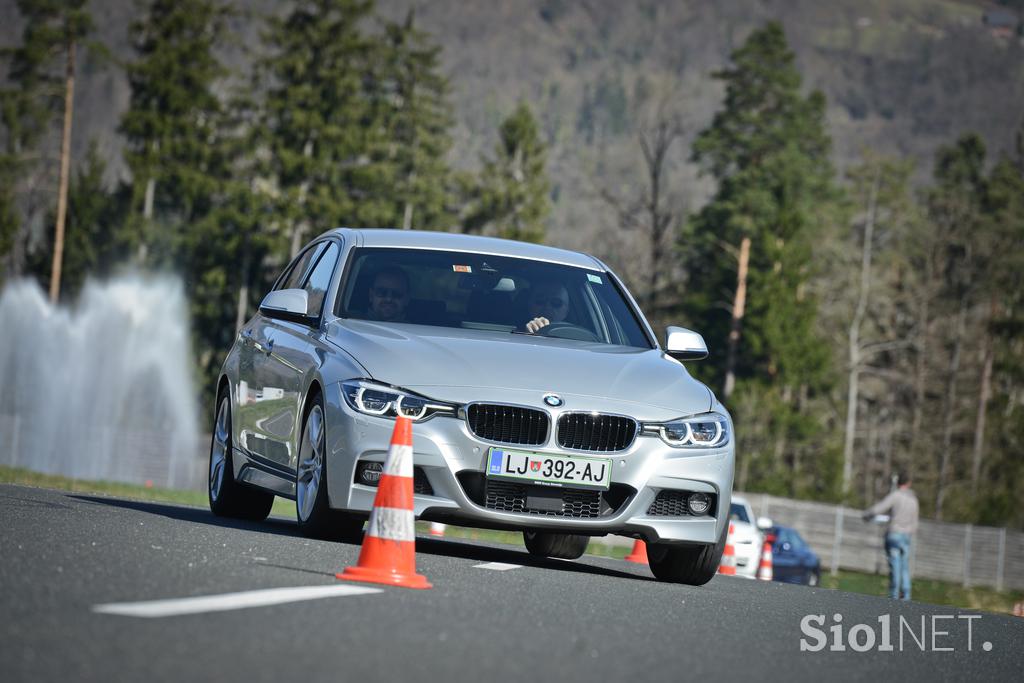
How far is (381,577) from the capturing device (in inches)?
308

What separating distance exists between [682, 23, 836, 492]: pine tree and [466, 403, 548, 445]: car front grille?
2121 inches

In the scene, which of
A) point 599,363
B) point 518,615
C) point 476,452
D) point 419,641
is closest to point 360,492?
point 476,452

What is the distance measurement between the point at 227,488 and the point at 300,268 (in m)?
1.63

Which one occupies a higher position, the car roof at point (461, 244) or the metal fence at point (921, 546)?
the car roof at point (461, 244)

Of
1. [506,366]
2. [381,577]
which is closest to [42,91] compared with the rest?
[506,366]

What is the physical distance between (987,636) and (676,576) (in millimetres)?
1808

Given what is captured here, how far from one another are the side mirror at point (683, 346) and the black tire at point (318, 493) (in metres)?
2.24

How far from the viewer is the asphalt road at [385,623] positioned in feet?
17.2

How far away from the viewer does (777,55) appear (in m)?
85.1

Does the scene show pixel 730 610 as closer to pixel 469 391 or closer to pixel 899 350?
pixel 469 391

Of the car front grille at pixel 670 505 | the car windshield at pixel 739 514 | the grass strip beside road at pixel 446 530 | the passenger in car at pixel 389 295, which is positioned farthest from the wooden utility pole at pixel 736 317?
the car front grille at pixel 670 505

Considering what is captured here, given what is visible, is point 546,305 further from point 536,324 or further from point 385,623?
point 385,623

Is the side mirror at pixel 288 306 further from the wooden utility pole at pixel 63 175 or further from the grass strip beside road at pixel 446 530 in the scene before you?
the wooden utility pole at pixel 63 175

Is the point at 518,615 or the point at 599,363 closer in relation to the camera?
the point at 518,615
